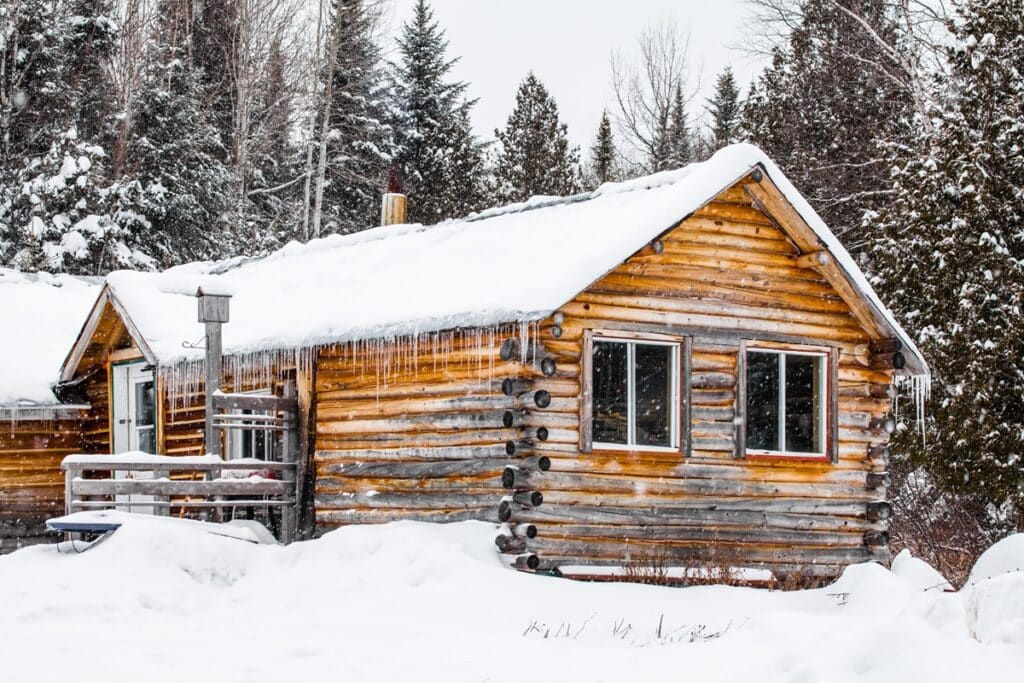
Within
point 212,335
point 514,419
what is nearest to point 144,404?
point 212,335

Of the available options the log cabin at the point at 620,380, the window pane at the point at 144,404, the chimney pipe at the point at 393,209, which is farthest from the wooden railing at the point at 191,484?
the chimney pipe at the point at 393,209

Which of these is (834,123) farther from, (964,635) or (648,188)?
(964,635)

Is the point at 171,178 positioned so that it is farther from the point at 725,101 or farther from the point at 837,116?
the point at 725,101

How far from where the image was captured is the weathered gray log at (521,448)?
577 inches

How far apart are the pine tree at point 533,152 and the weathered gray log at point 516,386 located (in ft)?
84.7

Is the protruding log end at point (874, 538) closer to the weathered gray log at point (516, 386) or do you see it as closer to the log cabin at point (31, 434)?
the weathered gray log at point (516, 386)

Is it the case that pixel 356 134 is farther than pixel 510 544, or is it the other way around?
pixel 356 134

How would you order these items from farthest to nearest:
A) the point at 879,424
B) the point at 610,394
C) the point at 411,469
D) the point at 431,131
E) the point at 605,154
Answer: the point at 605,154 → the point at 431,131 → the point at 879,424 → the point at 411,469 → the point at 610,394

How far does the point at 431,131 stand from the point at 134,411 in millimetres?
23465

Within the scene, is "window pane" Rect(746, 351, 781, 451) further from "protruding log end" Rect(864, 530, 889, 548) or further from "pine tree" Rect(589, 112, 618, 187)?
"pine tree" Rect(589, 112, 618, 187)

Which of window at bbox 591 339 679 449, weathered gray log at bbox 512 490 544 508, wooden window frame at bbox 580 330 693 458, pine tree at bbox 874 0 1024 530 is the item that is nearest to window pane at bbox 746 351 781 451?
wooden window frame at bbox 580 330 693 458

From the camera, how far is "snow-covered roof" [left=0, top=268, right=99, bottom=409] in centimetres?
2112

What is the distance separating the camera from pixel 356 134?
136ft

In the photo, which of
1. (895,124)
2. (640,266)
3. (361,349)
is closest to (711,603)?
(640,266)
